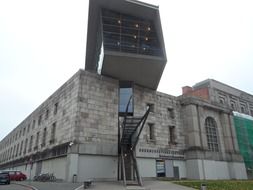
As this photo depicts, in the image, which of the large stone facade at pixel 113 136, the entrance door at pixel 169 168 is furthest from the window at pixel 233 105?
the entrance door at pixel 169 168

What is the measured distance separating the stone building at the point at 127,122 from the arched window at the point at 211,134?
0.16 metres

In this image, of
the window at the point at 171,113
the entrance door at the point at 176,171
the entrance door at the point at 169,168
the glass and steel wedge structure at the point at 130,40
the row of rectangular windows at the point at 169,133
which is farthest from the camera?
the window at the point at 171,113

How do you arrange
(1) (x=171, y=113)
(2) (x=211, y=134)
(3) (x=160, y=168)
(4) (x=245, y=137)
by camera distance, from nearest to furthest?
(3) (x=160, y=168), (1) (x=171, y=113), (2) (x=211, y=134), (4) (x=245, y=137)

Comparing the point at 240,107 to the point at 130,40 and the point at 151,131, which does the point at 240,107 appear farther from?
the point at 130,40

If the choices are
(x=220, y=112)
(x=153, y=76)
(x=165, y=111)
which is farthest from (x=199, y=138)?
(x=153, y=76)

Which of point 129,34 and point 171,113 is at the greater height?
point 129,34

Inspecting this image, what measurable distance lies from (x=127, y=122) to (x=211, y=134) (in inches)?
758

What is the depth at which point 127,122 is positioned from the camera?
2291cm

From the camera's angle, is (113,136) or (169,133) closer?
(113,136)

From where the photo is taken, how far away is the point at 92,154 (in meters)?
24.6

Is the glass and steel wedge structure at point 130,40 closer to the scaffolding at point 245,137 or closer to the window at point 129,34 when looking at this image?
the window at point 129,34

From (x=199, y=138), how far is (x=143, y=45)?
15680mm

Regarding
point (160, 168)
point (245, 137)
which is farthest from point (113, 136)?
point (245, 137)

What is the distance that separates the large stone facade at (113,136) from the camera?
81.6 feet
